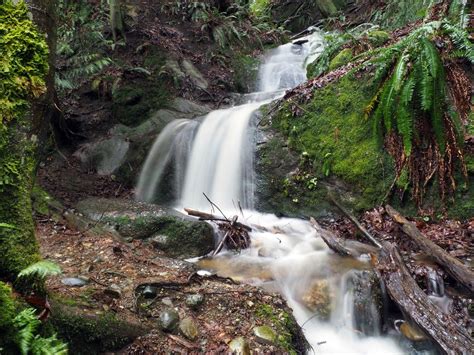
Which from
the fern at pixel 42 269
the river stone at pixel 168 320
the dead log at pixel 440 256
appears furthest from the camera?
the dead log at pixel 440 256

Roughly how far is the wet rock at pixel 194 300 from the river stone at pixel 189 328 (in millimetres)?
195

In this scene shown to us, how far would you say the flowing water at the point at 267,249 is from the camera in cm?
342

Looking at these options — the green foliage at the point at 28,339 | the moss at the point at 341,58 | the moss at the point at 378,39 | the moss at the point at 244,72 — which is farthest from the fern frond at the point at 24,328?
the moss at the point at 244,72

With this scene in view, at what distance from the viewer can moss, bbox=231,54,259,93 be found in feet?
37.9

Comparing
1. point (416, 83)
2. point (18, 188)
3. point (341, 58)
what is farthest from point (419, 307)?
point (341, 58)

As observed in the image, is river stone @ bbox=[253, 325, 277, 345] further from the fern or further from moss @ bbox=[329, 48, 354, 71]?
moss @ bbox=[329, 48, 354, 71]

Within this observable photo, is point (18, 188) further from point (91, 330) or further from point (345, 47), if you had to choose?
point (345, 47)

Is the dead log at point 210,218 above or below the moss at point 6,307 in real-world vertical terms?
below

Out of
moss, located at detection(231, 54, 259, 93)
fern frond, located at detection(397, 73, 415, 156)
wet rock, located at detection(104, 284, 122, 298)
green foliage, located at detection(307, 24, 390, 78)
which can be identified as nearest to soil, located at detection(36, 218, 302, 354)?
wet rock, located at detection(104, 284, 122, 298)

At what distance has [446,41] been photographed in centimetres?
489

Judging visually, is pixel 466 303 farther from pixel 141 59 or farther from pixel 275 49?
pixel 275 49

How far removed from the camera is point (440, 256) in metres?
3.62

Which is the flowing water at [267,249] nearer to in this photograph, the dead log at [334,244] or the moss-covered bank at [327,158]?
the dead log at [334,244]

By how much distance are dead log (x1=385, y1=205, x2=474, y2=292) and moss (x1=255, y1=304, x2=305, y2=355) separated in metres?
1.70
